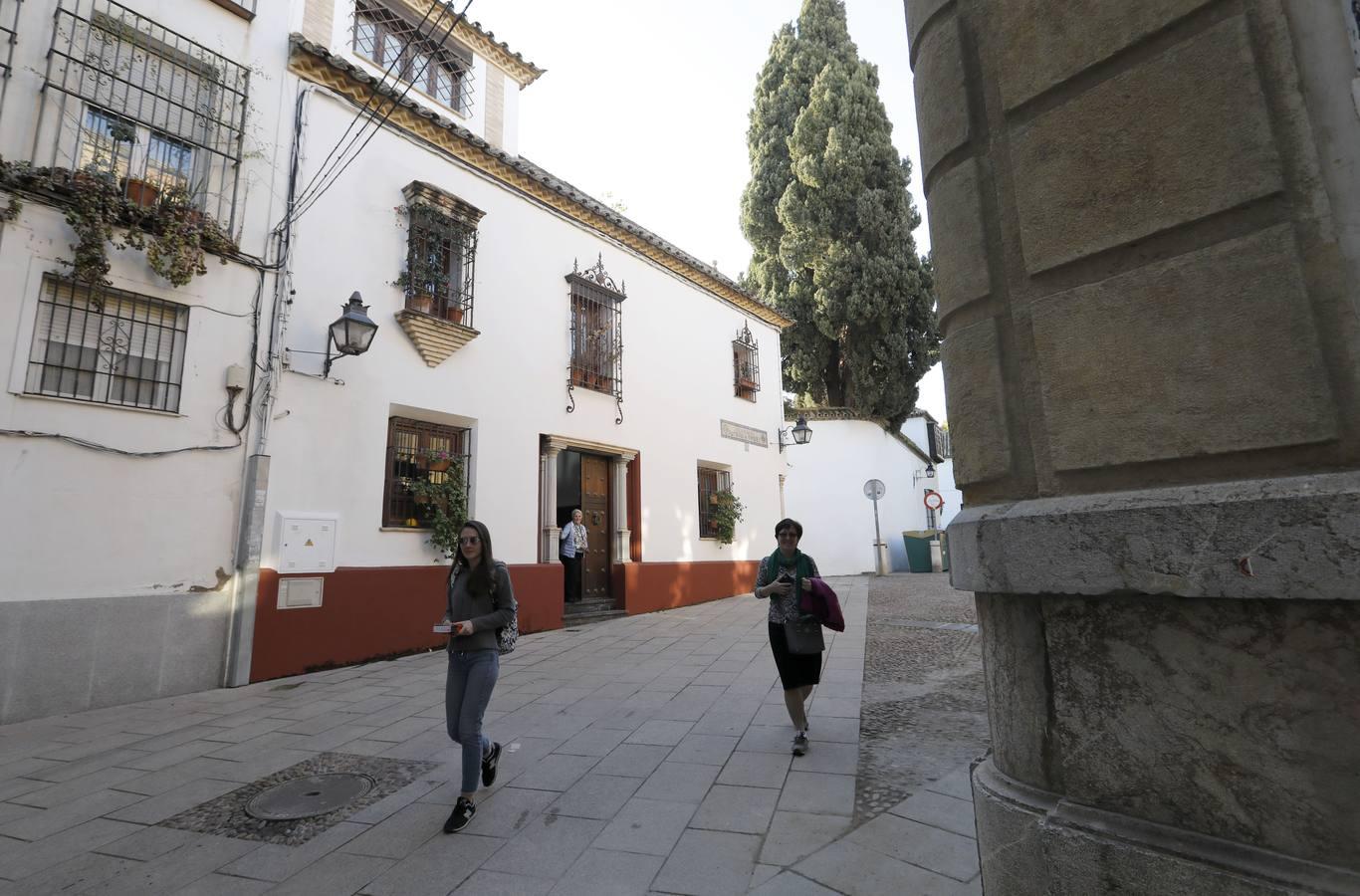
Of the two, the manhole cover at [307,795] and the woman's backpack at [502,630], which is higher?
the woman's backpack at [502,630]

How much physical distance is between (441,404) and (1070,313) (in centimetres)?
847

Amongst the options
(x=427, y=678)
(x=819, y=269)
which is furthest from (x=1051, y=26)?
(x=819, y=269)

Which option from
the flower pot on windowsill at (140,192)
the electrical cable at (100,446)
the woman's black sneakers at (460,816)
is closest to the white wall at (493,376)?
the electrical cable at (100,446)

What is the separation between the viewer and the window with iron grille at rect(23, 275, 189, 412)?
645 cm

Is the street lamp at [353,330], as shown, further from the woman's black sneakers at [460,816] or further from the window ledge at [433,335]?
the woman's black sneakers at [460,816]

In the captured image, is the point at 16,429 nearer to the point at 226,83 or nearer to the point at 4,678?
the point at 4,678

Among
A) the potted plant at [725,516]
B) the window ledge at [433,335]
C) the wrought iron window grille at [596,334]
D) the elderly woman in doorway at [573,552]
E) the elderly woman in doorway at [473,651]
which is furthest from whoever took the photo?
the potted plant at [725,516]

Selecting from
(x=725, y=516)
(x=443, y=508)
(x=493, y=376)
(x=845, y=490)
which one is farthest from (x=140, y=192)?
(x=845, y=490)

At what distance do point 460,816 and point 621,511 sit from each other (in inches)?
346

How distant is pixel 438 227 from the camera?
378 inches

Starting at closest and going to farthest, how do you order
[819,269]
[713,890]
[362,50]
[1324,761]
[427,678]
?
1. [1324,761]
2. [713,890]
3. [427,678]
4. [362,50]
5. [819,269]

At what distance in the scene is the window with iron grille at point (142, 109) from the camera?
673 centimetres

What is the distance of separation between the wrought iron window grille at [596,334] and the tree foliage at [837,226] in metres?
9.92

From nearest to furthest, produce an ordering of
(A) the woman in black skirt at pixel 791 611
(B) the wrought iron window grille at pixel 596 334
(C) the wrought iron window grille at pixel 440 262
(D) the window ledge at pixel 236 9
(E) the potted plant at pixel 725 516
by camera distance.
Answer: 1. (A) the woman in black skirt at pixel 791 611
2. (D) the window ledge at pixel 236 9
3. (C) the wrought iron window grille at pixel 440 262
4. (B) the wrought iron window grille at pixel 596 334
5. (E) the potted plant at pixel 725 516
